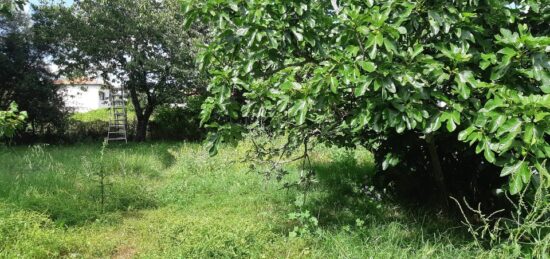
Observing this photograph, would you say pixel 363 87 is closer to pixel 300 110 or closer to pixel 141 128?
pixel 300 110

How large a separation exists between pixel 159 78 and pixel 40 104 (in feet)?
11.1

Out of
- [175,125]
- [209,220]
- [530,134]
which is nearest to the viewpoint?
[530,134]

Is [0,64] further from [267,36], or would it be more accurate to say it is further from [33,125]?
[267,36]

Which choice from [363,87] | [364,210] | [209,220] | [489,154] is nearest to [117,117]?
[209,220]

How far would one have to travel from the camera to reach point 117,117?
1462 centimetres

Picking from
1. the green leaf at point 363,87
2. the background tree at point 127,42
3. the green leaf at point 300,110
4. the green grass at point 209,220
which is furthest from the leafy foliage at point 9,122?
the background tree at point 127,42

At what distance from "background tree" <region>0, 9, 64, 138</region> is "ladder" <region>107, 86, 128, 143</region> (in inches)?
70.9

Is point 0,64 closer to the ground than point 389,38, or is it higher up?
higher up

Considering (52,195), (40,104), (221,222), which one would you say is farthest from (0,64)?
(221,222)

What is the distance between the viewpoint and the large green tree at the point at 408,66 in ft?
7.93

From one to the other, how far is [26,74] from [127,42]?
9.47 ft

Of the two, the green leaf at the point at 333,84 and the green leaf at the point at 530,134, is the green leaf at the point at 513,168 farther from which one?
the green leaf at the point at 333,84

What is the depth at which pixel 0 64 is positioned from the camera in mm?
11742

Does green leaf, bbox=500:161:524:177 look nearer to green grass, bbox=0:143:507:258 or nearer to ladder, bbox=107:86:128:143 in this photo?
green grass, bbox=0:143:507:258
